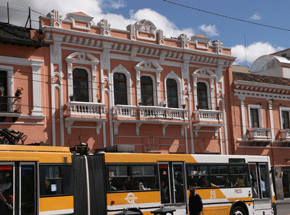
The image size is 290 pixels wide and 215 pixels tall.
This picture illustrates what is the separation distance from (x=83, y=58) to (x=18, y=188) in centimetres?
1343

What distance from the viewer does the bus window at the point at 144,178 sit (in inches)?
562

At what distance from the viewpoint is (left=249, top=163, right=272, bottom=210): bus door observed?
17.4m

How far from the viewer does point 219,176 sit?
1638 centimetres

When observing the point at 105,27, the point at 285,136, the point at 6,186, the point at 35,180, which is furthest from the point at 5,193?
the point at 285,136

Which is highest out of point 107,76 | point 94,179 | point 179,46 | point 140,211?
point 179,46

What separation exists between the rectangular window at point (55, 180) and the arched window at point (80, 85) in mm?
11196

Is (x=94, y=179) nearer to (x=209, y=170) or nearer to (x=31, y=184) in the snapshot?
(x=31, y=184)

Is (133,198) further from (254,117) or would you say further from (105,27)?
(254,117)

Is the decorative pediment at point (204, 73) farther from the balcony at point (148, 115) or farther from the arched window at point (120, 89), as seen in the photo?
the arched window at point (120, 89)

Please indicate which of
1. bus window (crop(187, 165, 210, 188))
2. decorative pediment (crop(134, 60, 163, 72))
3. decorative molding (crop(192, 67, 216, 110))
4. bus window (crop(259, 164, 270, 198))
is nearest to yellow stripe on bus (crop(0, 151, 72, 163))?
bus window (crop(187, 165, 210, 188))

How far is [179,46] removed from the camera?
2759 cm

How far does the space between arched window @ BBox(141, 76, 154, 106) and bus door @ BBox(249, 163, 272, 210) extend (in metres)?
9.76

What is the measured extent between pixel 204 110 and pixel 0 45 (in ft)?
43.2

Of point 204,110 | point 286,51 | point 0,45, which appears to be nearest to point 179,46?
point 204,110
